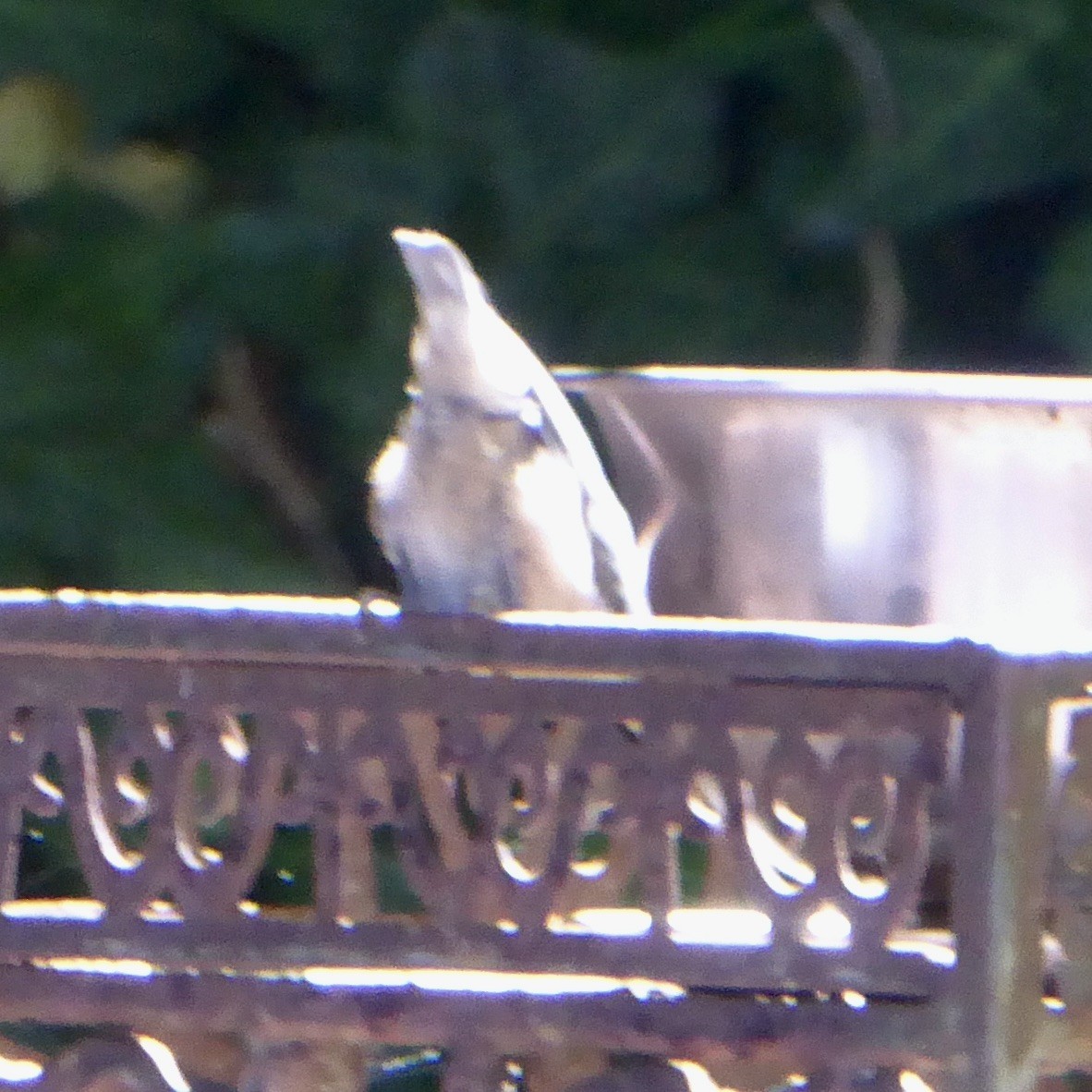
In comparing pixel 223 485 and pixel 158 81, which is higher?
pixel 158 81

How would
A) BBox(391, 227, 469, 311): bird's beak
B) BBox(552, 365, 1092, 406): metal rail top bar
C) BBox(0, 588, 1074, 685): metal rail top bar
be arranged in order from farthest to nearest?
BBox(391, 227, 469, 311): bird's beak
BBox(552, 365, 1092, 406): metal rail top bar
BBox(0, 588, 1074, 685): metal rail top bar

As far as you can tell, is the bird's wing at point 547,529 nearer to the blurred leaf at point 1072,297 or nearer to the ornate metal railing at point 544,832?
the ornate metal railing at point 544,832

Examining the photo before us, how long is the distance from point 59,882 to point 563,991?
94 cm

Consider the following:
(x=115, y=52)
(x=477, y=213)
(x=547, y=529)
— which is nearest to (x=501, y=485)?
(x=547, y=529)

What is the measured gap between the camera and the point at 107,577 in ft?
4.69

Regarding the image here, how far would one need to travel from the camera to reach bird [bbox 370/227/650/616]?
3.00 feet

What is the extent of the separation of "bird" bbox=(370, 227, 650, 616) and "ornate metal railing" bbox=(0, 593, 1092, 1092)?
296mm

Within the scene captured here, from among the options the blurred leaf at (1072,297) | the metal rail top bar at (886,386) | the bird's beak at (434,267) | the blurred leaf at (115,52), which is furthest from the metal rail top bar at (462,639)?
the blurred leaf at (115,52)

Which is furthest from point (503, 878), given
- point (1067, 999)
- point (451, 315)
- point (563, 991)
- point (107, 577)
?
point (107, 577)

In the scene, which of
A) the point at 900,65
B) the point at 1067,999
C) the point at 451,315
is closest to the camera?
the point at 1067,999

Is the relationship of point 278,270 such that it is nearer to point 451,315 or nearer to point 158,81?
point 158,81

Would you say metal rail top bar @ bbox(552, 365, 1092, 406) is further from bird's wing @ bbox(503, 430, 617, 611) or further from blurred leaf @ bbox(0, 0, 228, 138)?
blurred leaf @ bbox(0, 0, 228, 138)

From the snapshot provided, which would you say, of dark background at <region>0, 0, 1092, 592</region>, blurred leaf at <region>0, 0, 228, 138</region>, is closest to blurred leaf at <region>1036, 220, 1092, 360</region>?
dark background at <region>0, 0, 1092, 592</region>

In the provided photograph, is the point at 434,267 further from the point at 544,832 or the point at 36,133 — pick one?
the point at 36,133
